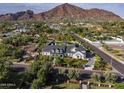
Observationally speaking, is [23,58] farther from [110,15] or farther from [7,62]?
[110,15]

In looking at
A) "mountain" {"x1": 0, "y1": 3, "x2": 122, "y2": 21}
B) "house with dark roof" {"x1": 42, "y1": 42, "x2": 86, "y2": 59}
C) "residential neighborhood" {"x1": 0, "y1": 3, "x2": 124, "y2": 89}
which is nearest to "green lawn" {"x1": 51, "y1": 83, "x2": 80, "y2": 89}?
"residential neighborhood" {"x1": 0, "y1": 3, "x2": 124, "y2": 89}

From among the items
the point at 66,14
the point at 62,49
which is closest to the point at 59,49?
the point at 62,49

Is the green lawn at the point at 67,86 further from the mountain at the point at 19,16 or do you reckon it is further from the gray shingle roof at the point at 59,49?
the mountain at the point at 19,16

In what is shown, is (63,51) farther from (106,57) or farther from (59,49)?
(106,57)

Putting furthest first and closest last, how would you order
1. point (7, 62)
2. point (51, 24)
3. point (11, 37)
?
point (51, 24), point (11, 37), point (7, 62)

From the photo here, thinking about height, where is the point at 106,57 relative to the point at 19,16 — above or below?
below
